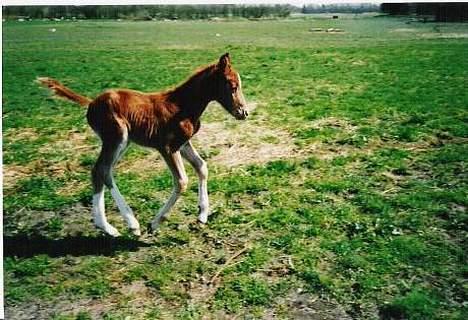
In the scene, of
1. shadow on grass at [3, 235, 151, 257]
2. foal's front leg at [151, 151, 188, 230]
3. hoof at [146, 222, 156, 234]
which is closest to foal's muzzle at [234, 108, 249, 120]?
foal's front leg at [151, 151, 188, 230]

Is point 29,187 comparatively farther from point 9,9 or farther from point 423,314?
point 423,314

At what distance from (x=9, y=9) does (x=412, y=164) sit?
3.86 metres

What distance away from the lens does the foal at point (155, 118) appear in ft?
13.0

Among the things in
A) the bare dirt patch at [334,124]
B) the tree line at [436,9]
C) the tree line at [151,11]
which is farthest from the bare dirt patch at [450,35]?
the tree line at [151,11]

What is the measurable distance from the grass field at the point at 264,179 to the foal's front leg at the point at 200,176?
117 mm

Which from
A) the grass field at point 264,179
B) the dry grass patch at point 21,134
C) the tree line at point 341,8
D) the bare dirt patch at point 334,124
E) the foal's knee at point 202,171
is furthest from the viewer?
the bare dirt patch at point 334,124

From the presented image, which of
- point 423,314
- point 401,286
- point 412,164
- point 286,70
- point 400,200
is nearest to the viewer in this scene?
point 423,314

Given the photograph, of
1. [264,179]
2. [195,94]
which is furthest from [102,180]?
[264,179]

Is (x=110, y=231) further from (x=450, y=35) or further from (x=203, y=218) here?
(x=450, y=35)

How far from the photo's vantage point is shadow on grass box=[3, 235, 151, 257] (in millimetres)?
3863

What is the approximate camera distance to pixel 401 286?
11.5ft

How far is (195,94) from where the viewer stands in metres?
4.04

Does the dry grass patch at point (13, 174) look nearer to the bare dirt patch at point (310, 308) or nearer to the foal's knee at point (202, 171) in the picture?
the foal's knee at point (202, 171)

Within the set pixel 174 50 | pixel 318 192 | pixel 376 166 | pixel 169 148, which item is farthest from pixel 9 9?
pixel 376 166
